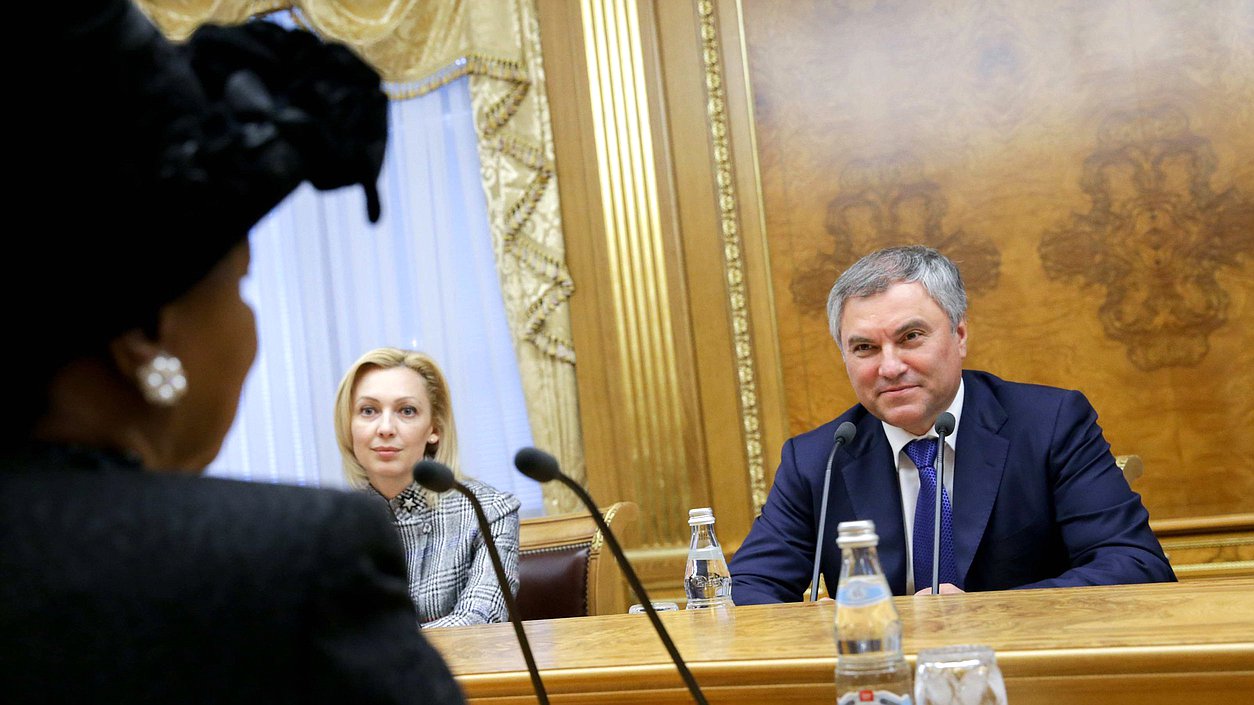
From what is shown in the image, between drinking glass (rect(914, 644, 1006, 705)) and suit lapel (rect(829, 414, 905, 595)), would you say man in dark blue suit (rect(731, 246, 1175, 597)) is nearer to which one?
suit lapel (rect(829, 414, 905, 595))

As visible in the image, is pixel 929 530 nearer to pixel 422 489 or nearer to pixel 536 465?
pixel 422 489

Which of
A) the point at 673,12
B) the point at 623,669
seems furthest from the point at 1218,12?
the point at 623,669

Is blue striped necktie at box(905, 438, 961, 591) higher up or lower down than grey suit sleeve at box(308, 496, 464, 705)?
lower down

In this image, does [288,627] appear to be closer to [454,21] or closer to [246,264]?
[246,264]

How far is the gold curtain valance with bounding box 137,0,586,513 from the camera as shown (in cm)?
437

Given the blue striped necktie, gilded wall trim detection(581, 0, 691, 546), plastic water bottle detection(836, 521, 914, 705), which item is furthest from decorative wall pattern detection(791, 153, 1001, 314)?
plastic water bottle detection(836, 521, 914, 705)

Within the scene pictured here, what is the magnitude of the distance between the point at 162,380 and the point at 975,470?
7.03 feet

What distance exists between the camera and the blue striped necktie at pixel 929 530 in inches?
101

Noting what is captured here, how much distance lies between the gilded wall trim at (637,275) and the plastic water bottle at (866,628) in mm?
2940

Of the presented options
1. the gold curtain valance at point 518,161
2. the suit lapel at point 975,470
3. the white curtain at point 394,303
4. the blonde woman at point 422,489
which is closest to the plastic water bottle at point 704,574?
the suit lapel at point 975,470

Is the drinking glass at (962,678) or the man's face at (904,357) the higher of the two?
the man's face at (904,357)

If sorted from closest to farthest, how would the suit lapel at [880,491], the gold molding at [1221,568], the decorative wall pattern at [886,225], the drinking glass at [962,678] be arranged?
the drinking glass at [962,678] < the suit lapel at [880,491] < the gold molding at [1221,568] < the decorative wall pattern at [886,225]

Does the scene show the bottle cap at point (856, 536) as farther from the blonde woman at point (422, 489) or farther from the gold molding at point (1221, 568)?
the gold molding at point (1221, 568)

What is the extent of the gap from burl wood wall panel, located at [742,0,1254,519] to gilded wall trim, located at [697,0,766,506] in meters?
0.11
